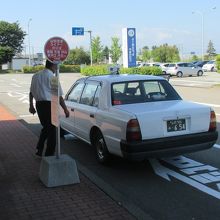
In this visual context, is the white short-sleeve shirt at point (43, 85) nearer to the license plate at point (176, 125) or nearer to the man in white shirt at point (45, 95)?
the man in white shirt at point (45, 95)

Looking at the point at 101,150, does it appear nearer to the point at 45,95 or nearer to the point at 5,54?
the point at 45,95

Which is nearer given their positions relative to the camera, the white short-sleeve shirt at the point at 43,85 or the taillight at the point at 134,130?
the taillight at the point at 134,130

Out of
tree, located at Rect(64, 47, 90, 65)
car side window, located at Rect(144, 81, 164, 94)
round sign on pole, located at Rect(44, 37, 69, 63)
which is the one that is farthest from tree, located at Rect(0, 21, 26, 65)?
round sign on pole, located at Rect(44, 37, 69, 63)

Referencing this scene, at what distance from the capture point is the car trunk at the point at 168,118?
6.17 m

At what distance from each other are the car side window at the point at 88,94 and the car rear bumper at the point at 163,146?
67.2 inches

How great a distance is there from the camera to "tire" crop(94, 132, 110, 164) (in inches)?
276

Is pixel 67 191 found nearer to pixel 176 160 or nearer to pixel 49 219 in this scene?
pixel 49 219

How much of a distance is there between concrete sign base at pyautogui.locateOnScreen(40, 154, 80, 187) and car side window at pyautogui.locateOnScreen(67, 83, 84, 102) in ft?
8.10

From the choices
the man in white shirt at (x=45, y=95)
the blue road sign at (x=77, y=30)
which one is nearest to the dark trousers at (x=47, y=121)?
the man in white shirt at (x=45, y=95)

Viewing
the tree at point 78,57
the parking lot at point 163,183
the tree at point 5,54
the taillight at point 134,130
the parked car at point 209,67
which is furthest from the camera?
the tree at point 78,57

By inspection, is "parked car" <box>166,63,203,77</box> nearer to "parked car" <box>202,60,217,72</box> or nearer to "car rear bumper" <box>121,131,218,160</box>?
"parked car" <box>202,60,217,72</box>

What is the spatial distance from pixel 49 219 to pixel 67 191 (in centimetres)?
99

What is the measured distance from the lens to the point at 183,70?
42406mm

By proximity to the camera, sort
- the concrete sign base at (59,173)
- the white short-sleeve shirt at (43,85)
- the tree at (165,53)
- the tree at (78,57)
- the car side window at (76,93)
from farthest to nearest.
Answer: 1. the tree at (78,57)
2. the tree at (165,53)
3. the car side window at (76,93)
4. the white short-sleeve shirt at (43,85)
5. the concrete sign base at (59,173)
